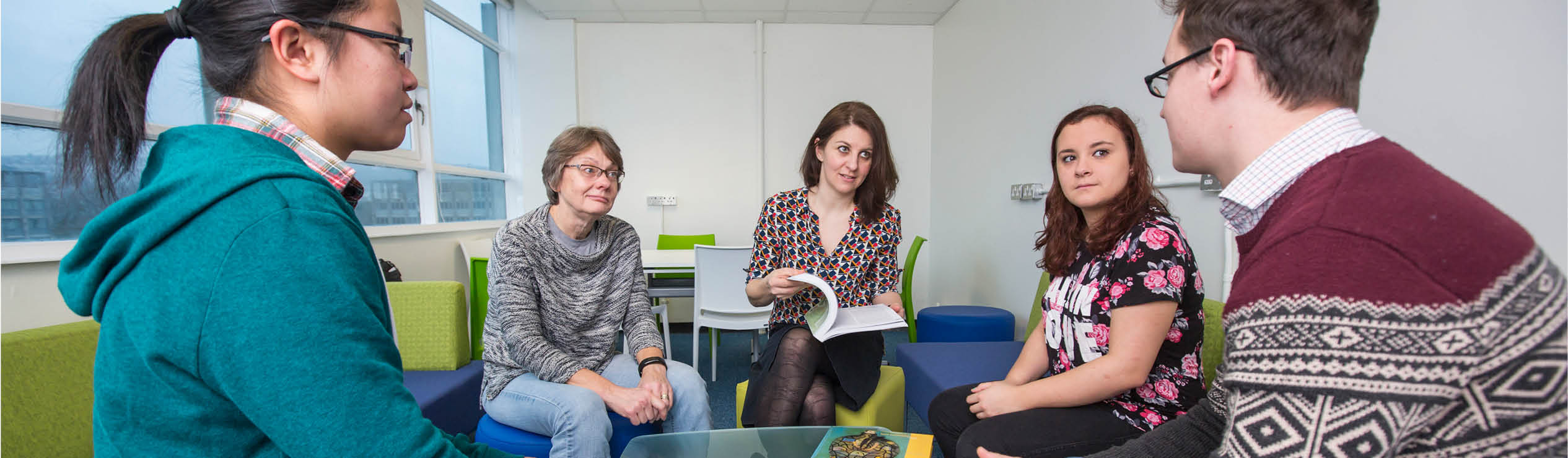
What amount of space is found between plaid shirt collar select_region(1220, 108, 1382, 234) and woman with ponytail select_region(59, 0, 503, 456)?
0.97 meters

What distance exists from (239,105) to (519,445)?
3.44 ft

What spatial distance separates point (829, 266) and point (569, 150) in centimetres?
83

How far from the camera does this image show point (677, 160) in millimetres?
5008

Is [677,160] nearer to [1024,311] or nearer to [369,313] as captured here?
[1024,311]

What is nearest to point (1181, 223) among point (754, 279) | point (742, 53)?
point (754, 279)

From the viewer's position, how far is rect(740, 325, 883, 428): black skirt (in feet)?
5.40

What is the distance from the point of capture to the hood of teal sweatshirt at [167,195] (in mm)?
553

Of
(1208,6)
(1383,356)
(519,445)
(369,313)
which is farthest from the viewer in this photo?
(519,445)

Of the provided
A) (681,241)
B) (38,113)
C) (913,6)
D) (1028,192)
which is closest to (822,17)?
(913,6)

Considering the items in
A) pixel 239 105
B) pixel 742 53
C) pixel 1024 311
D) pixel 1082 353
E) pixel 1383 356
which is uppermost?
pixel 742 53

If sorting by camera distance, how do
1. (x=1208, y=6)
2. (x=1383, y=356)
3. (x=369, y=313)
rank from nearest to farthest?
(x=1383, y=356) → (x=369, y=313) → (x=1208, y=6)

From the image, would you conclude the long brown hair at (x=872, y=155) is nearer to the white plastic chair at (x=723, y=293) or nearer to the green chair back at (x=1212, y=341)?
the green chair back at (x=1212, y=341)

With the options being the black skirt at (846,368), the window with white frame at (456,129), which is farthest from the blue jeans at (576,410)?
the window with white frame at (456,129)

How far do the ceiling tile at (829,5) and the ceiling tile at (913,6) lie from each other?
0.09 m
